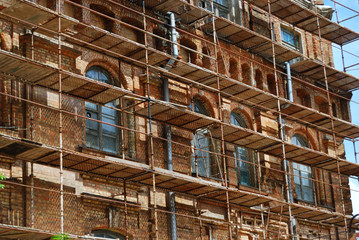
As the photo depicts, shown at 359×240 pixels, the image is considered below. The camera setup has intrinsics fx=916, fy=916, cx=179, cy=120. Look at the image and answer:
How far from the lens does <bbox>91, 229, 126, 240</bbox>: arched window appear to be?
24094 mm

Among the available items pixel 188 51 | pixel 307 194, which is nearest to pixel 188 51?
pixel 188 51

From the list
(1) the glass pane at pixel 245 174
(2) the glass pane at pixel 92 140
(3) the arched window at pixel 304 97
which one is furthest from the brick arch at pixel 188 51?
(3) the arched window at pixel 304 97

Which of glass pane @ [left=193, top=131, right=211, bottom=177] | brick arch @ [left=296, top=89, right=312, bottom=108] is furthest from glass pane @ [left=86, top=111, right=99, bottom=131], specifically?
brick arch @ [left=296, top=89, right=312, bottom=108]

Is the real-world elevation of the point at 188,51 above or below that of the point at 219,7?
below

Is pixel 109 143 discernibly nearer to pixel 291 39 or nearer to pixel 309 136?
pixel 309 136

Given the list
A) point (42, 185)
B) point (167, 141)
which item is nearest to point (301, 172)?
point (167, 141)

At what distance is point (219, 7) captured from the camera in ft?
102

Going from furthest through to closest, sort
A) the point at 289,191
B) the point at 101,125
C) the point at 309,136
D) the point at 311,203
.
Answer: the point at 309,136, the point at 311,203, the point at 289,191, the point at 101,125

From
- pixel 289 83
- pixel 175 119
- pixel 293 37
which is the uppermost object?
pixel 293 37

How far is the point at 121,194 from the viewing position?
2436 cm

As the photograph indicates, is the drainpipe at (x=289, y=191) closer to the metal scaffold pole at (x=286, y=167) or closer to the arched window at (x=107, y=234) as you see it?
the metal scaffold pole at (x=286, y=167)

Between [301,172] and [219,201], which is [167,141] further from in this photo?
[301,172]

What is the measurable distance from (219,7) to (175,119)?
6.14m

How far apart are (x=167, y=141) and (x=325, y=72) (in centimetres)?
881
